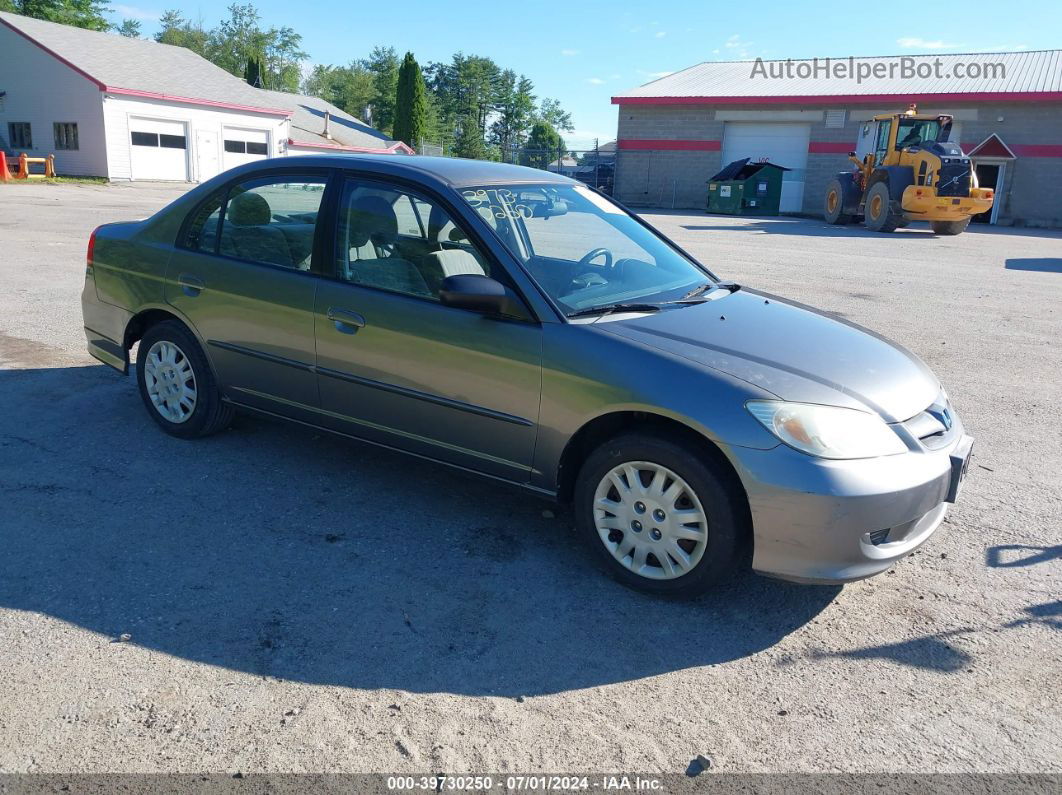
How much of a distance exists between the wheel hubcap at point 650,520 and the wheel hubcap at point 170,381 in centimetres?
268

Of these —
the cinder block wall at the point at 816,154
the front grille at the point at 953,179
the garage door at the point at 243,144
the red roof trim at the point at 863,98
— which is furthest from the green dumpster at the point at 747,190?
the garage door at the point at 243,144

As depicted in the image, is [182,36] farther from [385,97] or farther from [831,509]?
[831,509]

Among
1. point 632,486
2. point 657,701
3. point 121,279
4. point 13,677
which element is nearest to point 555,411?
point 632,486

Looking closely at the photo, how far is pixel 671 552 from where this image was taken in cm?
338

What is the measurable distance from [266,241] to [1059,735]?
4.12 meters

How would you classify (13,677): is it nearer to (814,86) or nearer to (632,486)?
(632,486)

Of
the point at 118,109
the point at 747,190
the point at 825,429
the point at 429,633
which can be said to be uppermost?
the point at 118,109

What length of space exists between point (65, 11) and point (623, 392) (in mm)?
65820

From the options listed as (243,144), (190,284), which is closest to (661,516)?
(190,284)

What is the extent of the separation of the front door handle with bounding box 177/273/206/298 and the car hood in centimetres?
241

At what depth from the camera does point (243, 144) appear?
132 ft

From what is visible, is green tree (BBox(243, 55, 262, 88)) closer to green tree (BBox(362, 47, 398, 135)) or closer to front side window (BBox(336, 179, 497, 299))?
green tree (BBox(362, 47, 398, 135))

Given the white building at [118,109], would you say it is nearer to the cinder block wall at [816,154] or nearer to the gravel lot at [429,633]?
the cinder block wall at [816,154]

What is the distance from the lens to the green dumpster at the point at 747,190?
32438mm
